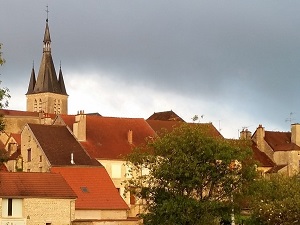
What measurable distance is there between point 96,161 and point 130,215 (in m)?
5.98

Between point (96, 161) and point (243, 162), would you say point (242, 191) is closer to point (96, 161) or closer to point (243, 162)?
point (243, 162)

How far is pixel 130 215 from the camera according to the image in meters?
70.0

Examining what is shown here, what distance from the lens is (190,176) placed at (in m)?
49.3

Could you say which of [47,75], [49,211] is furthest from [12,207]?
[47,75]

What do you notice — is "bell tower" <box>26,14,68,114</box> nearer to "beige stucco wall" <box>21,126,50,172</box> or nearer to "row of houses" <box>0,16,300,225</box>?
"row of houses" <box>0,16,300,225</box>

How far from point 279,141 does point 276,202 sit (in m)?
37.4

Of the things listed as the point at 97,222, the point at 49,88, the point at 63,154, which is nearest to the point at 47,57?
the point at 49,88

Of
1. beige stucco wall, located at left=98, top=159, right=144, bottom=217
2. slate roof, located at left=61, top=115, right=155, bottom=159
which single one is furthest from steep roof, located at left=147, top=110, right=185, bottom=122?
beige stucco wall, located at left=98, top=159, right=144, bottom=217

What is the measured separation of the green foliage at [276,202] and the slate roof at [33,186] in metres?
14.1

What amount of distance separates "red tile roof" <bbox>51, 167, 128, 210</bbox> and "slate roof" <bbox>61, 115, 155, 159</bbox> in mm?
6085

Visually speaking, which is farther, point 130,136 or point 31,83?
point 31,83

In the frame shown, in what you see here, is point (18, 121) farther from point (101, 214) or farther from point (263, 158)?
point (101, 214)

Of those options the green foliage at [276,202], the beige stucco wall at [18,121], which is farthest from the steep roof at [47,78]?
the green foliage at [276,202]

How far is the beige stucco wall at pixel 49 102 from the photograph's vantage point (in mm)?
186500
